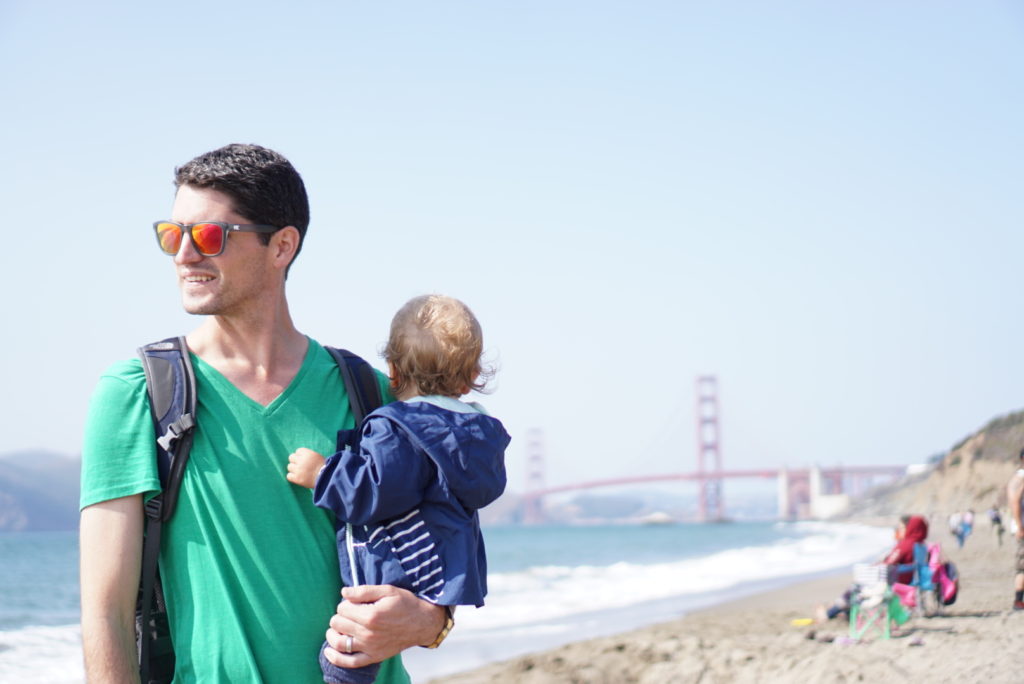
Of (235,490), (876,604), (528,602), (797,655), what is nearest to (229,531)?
(235,490)

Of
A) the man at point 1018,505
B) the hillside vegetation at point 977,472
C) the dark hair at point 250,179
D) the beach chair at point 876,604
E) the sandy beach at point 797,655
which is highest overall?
the dark hair at point 250,179

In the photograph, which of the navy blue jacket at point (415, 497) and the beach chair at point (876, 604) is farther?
the beach chair at point (876, 604)

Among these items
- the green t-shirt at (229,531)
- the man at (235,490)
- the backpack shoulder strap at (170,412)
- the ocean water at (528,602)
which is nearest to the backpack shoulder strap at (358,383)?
the man at (235,490)

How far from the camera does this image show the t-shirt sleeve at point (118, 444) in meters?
1.43

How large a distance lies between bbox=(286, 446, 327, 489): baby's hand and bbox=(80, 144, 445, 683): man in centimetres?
2

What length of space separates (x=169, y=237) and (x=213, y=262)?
8 cm

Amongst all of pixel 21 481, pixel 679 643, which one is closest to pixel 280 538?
pixel 679 643

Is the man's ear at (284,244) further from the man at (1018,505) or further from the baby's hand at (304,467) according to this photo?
the man at (1018,505)

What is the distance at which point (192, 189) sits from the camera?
1.61 m

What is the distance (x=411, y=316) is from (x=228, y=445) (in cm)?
42

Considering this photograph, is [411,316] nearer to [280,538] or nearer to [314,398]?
[314,398]

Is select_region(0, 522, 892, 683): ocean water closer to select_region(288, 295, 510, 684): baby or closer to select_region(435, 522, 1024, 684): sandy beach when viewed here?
select_region(435, 522, 1024, 684): sandy beach

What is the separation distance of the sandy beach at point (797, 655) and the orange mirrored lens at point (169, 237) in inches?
211

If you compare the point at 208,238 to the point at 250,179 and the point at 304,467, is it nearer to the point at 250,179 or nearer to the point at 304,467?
the point at 250,179
